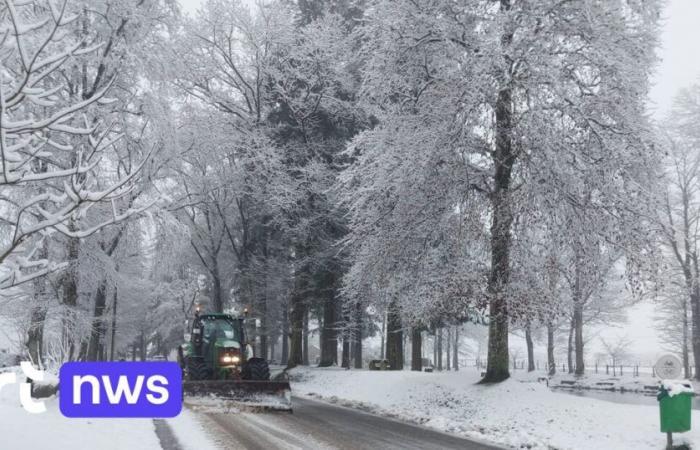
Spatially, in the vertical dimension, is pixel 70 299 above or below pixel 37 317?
above

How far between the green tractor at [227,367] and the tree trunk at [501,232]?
5098 millimetres

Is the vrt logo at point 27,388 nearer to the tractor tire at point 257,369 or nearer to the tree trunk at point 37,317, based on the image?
the tractor tire at point 257,369

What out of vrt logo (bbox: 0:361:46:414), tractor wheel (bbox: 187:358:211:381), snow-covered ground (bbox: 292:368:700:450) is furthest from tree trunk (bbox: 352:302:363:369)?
vrt logo (bbox: 0:361:46:414)

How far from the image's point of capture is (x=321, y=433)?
11.8 meters

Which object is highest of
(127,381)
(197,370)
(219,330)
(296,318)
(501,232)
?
(501,232)

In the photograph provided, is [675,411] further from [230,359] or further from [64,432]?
[230,359]

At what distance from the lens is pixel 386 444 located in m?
10.7

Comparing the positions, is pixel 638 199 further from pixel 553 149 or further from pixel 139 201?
pixel 139 201

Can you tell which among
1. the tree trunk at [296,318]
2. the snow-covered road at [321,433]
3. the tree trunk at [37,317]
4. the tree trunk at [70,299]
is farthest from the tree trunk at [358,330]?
the snow-covered road at [321,433]

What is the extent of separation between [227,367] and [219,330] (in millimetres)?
1489

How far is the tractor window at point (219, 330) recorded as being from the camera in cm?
1880

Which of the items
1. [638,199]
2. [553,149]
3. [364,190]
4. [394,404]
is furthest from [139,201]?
[638,199]

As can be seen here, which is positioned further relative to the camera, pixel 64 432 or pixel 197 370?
pixel 197 370

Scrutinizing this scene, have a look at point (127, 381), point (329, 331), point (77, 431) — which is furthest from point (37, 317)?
point (127, 381)
